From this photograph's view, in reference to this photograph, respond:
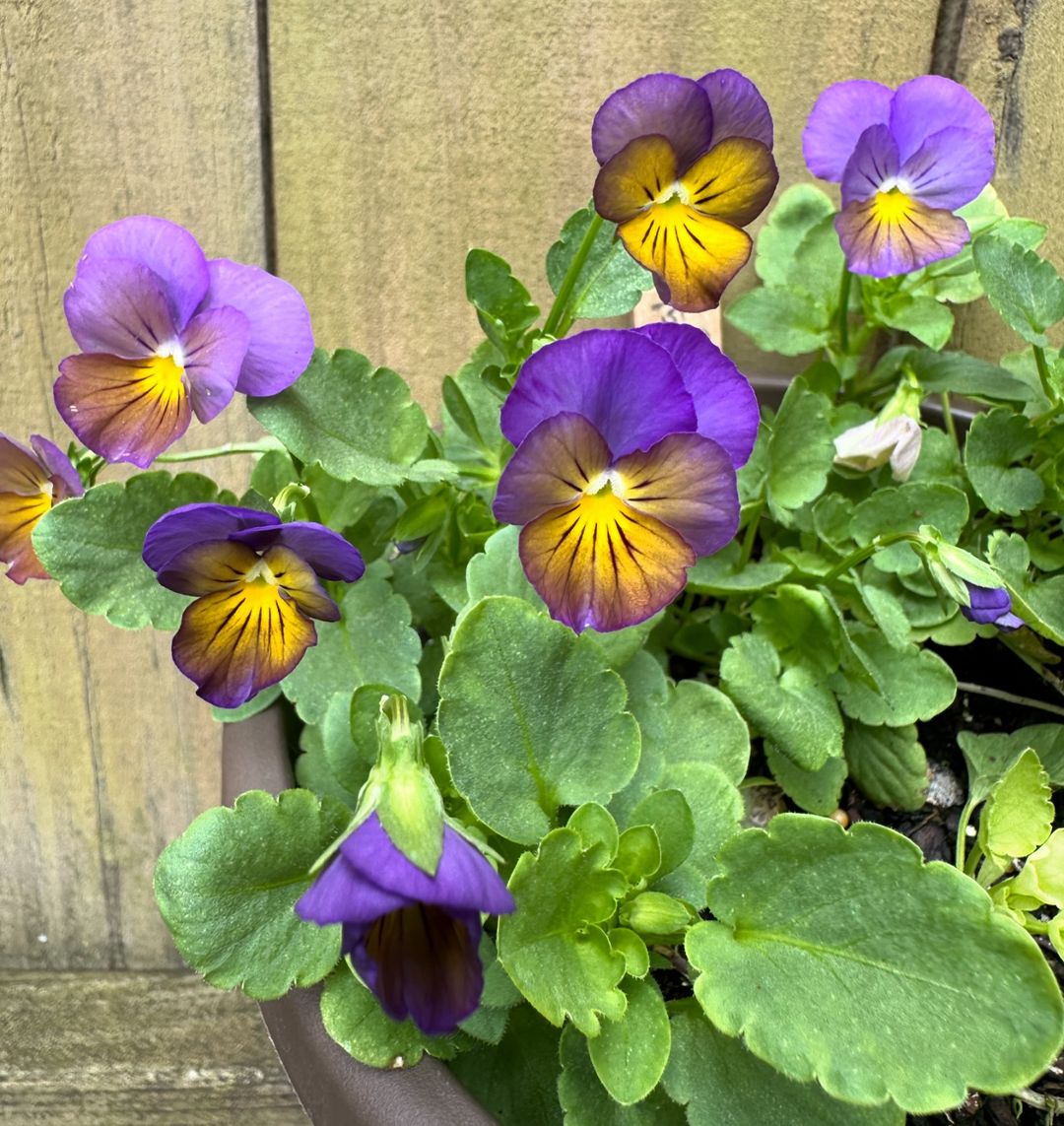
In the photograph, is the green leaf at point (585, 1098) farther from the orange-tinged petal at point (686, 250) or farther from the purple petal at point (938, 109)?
the purple petal at point (938, 109)

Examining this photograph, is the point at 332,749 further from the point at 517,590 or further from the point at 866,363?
the point at 866,363

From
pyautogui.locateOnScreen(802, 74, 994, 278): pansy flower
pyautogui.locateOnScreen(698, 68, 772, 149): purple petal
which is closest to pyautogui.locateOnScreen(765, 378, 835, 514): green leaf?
pyautogui.locateOnScreen(802, 74, 994, 278): pansy flower

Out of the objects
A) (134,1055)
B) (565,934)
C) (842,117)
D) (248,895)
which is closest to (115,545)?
(248,895)

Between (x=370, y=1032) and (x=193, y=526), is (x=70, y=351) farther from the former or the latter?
(x=370, y=1032)

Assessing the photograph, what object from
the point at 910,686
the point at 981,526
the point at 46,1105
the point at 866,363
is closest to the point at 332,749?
the point at 910,686

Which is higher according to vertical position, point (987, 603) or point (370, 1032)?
point (987, 603)

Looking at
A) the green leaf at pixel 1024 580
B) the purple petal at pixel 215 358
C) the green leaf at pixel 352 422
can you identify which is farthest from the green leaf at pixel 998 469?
the purple petal at pixel 215 358

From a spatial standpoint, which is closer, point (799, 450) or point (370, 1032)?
point (370, 1032)
